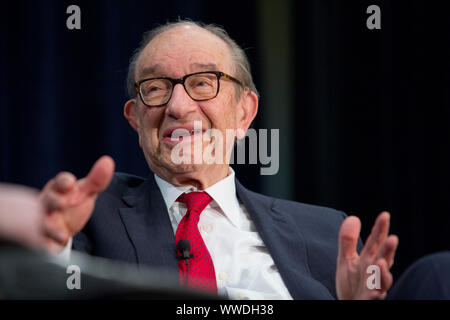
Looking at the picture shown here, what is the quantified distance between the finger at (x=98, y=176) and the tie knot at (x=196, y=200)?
0.60 metres

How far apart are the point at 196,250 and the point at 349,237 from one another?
0.48m

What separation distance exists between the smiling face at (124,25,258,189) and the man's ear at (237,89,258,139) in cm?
10

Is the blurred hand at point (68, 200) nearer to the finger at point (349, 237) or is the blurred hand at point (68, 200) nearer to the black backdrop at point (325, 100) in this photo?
the finger at point (349, 237)

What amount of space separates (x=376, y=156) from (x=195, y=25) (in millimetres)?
932

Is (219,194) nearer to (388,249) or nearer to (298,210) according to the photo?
(298,210)

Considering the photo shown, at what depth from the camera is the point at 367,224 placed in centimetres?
235

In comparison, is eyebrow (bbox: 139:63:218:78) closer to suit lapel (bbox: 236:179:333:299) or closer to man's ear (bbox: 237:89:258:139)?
man's ear (bbox: 237:89:258:139)

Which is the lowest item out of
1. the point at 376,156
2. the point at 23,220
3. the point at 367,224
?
the point at 367,224

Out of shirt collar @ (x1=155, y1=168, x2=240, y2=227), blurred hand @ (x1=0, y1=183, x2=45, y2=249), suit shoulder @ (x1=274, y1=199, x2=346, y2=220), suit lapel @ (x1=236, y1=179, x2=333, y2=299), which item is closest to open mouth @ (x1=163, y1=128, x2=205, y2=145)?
shirt collar @ (x1=155, y1=168, x2=240, y2=227)

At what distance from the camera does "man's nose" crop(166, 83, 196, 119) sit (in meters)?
1.70

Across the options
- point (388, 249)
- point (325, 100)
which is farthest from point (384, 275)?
point (325, 100)

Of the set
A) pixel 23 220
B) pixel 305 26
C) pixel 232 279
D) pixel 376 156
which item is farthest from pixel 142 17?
pixel 23 220

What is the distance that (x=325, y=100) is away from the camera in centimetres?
245

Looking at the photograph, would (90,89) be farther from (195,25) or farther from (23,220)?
(23,220)
